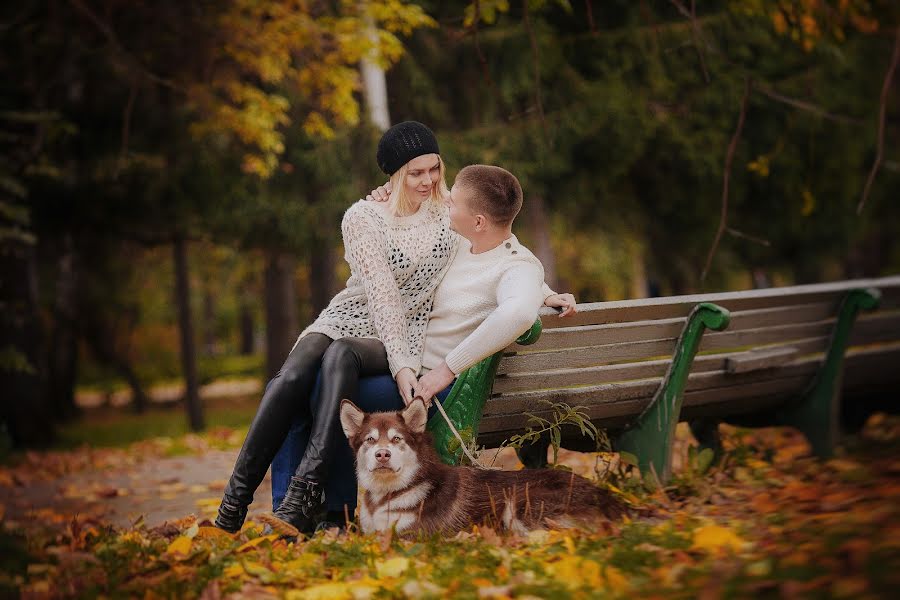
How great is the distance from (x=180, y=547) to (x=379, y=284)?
54.5 inches

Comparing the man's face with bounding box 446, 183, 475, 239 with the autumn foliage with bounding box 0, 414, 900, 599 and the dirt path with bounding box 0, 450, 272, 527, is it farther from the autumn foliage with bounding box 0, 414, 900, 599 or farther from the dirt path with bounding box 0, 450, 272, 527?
the dirt path with bounding box 0, 450, 272, 527

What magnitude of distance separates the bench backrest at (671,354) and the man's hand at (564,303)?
7cm

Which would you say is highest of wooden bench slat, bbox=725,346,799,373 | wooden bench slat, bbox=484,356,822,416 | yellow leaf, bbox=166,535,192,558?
wooden bench slat, bbox=725,346,799,373

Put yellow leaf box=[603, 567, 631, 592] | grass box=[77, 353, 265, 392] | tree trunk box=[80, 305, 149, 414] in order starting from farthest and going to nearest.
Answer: grass box=[77, 353, 265, 392]
tree trunk box=[80, 305, 149, 414]
yellow leaf box=[603, 567, 631, 592]

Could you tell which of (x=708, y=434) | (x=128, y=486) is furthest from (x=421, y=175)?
(x=128, y=486)

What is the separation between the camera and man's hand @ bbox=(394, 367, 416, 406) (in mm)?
4199

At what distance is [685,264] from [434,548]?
1352 centimetres

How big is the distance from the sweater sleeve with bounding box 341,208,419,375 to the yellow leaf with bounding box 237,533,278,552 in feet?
2.85

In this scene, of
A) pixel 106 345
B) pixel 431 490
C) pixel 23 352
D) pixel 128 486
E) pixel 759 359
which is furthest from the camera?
pixel 106 345

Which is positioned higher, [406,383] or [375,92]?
[375,92]

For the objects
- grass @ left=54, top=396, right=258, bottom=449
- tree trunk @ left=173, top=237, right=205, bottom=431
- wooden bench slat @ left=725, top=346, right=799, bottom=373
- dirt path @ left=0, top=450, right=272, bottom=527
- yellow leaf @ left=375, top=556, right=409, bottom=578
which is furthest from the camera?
grass @ left=54, top=396, right=258, bottom=449

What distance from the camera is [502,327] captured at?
3.98 metres

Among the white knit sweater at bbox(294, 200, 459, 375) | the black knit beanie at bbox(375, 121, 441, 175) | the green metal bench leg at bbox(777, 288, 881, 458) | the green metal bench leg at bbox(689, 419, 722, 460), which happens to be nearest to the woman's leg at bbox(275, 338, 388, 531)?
the white knit sweater at bbox(294, 200, 459, 375)

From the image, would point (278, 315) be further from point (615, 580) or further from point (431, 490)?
point (615, 580)
